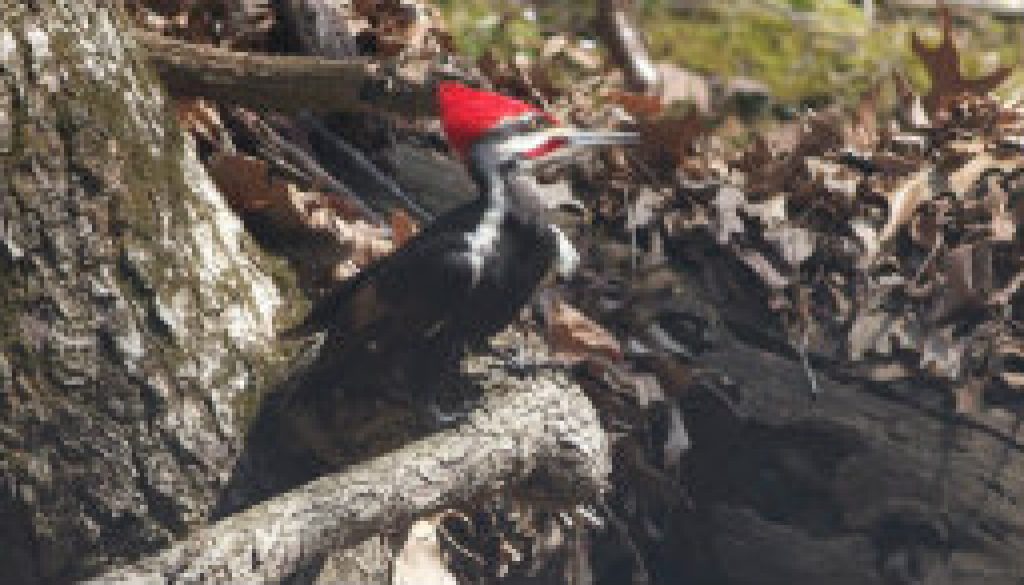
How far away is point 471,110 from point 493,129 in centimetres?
8

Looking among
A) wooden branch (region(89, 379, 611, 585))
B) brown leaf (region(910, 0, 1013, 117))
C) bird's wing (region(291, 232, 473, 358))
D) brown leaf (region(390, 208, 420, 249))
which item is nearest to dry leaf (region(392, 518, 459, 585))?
wooden branch (region(89, 379, 611, 585))

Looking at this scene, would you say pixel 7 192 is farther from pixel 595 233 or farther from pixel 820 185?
pixel 820 185

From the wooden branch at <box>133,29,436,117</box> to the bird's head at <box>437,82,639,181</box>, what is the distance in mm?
195

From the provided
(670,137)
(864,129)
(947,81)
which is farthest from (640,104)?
(947,81)

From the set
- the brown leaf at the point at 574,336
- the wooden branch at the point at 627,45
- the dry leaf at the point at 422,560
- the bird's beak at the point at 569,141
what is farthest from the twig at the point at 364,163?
the wooden branch at the point at 627,45

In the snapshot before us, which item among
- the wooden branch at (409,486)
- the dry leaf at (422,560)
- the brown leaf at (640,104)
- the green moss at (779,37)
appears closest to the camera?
the wooden branch at (409,486)

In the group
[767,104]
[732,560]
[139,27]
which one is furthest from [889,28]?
[139,27]

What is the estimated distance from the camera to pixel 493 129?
3900 mm

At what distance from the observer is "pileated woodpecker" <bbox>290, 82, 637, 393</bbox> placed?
3783 mm

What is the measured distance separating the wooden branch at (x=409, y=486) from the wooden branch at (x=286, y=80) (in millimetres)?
752

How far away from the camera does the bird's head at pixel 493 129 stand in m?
3.85

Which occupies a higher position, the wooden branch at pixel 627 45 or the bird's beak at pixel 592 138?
the bird's beak at pixel 592 138

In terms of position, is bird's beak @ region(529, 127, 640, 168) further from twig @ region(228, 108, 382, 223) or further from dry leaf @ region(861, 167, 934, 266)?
dry leaf @ region(861, 167, 934, 266)

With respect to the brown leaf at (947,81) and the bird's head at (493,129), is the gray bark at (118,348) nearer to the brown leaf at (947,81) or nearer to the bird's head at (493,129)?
the bird's head at (493,129)
